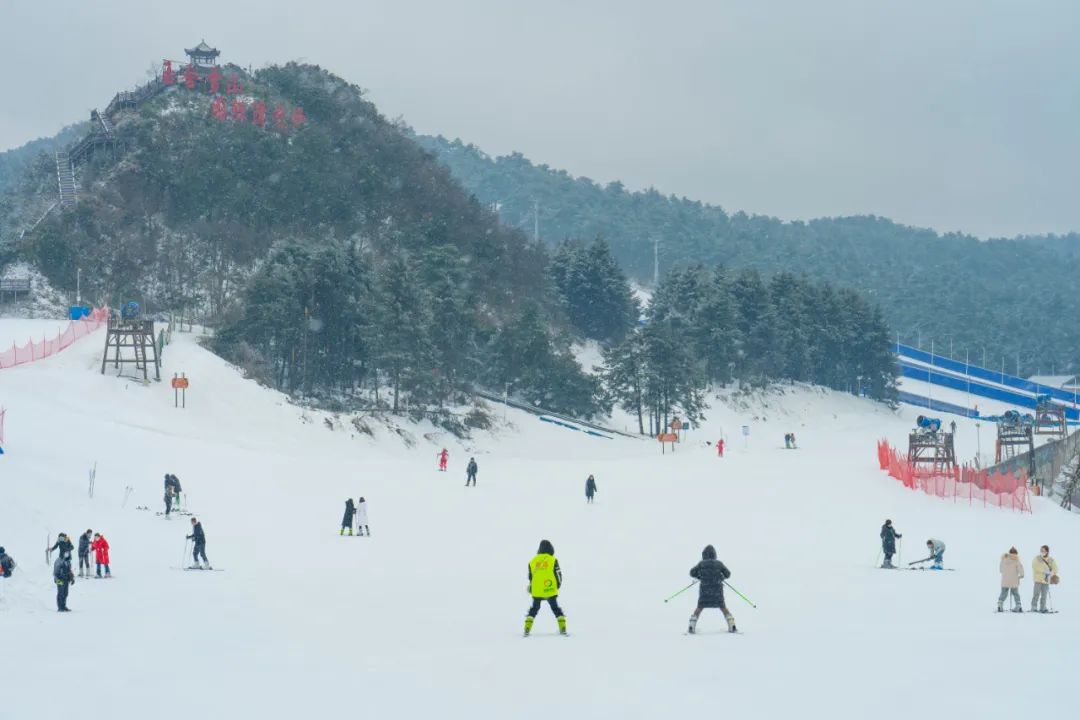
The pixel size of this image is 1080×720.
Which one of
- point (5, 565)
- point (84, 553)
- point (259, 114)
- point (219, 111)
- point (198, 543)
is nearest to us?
point (5, 565)

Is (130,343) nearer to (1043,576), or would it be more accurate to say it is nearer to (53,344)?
(53,344)

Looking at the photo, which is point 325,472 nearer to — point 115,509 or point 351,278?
point 115,509

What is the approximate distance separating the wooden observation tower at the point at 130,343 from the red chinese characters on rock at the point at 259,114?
1488 inches

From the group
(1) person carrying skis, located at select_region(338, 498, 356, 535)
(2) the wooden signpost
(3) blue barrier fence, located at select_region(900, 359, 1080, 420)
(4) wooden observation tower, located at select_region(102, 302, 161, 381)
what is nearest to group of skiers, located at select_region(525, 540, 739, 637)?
(1) person carrying skis, located at select_region(338, 498, 356, 535)

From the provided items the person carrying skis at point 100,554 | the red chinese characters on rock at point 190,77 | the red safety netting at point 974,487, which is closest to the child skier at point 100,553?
the person carrying skis at point 100,554

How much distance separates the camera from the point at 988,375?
461 ft

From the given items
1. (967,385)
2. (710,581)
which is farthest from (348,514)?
(967,385)

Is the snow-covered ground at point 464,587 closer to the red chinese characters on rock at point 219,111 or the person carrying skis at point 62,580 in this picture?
the person carrying skis at point 62,580

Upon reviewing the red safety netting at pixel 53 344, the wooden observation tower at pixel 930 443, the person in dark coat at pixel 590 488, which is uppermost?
the red safety netting at pixel 53 344

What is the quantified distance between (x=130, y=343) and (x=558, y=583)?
1790 inches

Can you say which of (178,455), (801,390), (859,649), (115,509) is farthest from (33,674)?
(801,390)

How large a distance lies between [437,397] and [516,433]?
16.6 feet

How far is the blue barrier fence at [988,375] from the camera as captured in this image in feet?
448

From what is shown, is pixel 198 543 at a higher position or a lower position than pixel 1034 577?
lower
